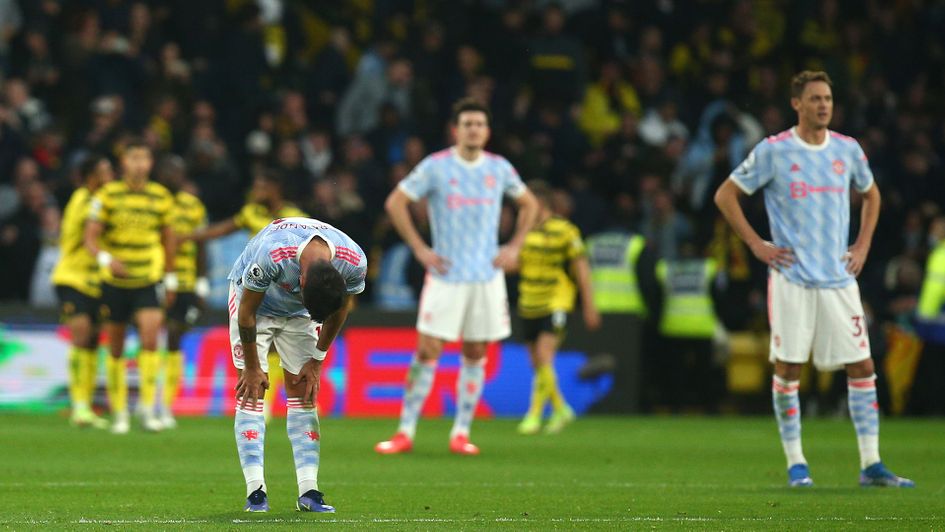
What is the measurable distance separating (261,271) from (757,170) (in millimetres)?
3784

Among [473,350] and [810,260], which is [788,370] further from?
[473,350]

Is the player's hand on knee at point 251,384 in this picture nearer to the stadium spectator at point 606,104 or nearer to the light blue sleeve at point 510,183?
the light blue sleeve at point 510,183

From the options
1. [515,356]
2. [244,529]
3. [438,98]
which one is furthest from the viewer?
[438,98]

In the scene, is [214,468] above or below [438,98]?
below

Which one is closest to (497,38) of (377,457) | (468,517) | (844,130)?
(844,130)

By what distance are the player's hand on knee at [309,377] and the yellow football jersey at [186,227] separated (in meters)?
8.00

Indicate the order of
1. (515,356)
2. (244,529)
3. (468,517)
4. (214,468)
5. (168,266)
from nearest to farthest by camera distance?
(244,529), (468,517), (214,468), (168,266), (515,356)

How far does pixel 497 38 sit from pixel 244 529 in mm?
15480

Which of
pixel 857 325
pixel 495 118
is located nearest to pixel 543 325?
pixel 495 118

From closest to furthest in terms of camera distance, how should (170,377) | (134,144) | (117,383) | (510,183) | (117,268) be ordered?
1. (510,183)
2. (117,268)
3. (134,144)
4. (117,383)
5. (170,377)

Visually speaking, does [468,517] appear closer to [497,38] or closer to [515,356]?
[515,356]

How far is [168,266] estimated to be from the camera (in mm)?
14891

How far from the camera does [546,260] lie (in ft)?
53.8

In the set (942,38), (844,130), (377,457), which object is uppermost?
(942,38)
